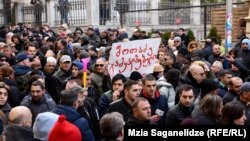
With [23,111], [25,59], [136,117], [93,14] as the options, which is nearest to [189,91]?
[136,117]

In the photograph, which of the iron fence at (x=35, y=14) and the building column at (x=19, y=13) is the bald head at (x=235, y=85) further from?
the building column at (x=19, y=13)

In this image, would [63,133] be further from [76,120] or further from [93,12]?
[93,12]

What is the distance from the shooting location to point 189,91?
308 inches

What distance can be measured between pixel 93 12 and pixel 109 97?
19.0 m

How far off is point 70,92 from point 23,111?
689mm

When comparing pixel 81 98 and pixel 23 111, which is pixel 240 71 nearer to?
pixel 81 98

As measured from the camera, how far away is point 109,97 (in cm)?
886

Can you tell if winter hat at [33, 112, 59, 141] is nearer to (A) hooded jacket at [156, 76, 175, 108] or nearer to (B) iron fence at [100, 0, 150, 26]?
(A) hooded jacket at [156, 76, 175, 108]

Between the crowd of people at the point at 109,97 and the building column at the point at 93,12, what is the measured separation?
13568 millimetres

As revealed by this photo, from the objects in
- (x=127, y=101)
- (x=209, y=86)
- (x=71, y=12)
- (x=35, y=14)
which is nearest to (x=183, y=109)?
(x=209, y=86)

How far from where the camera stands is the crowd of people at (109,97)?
607cm

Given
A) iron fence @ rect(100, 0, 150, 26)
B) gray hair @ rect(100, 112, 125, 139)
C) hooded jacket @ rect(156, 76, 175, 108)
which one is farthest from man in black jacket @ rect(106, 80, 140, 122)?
iron fence @ rect(100, 0, 150, 26)

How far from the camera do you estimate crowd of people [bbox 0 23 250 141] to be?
6066 mm

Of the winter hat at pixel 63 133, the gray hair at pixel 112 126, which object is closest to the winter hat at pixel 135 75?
the gray hair at pixel 112 126
